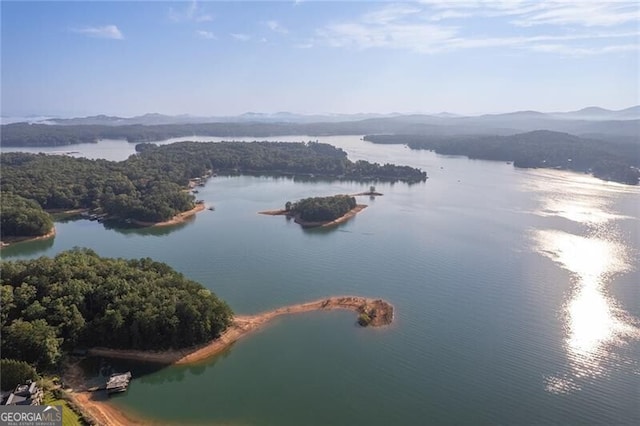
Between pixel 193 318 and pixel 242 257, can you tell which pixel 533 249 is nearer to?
pixel 242 257

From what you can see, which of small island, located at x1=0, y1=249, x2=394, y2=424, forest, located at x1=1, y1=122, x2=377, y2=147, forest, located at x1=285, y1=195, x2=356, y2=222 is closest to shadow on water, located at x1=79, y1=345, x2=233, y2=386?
small island, located at x1=0, y1=249, x2=394, y2=424

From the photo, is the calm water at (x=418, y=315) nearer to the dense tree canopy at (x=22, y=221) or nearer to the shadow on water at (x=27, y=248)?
the shadow on water at (x=27, y=248)

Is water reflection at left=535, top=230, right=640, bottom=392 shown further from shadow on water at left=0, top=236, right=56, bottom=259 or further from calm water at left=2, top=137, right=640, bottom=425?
shadow on water at left=0, top=236, right=56, bottom=259

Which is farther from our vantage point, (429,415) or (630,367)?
(630,367)

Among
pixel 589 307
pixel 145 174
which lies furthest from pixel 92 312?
pixel 145 174

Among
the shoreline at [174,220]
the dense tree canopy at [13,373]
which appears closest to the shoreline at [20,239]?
the shoreline at [174,220]

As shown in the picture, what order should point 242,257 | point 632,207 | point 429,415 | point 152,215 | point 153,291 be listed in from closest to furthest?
point 429,415 < point 153,291 < point 242,257 < point 152,215 < point 632,207

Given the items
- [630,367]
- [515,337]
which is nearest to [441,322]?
[515,337]
